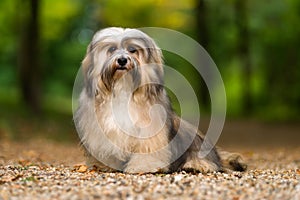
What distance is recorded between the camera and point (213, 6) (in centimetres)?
3441

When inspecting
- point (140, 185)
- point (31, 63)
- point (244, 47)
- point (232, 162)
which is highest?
point (244, 47)

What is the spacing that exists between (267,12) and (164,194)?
26954 millimetres

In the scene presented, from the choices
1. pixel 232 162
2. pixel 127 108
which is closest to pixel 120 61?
pixel 127 108

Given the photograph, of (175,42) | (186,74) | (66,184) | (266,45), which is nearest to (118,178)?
(66,184)

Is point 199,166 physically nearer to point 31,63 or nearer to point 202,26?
point 31,63

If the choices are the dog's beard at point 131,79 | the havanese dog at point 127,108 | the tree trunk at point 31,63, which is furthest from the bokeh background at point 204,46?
the dog's beard at point 131,79

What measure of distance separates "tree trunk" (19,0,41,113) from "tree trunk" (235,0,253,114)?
10.8 m

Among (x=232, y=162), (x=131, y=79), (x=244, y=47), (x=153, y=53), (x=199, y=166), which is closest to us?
(x=131, y=79)

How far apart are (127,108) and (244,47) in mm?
24878

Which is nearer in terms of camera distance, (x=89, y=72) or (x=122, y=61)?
(x=122, y=61)

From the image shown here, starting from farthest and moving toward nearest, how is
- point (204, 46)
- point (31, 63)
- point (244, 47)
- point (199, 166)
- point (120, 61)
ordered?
point (244, 47)
point (204, 46)
point (31, 63)
point (199, 166)
point (120, 61)

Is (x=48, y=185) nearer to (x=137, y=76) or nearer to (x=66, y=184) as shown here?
(x=66, y=184)

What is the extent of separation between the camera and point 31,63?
24.3 m

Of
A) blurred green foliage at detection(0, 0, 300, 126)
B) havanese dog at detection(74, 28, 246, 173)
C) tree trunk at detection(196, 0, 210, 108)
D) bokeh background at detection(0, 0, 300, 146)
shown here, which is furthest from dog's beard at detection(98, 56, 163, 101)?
tree trunk at detection(196, 0, 210, 108)
